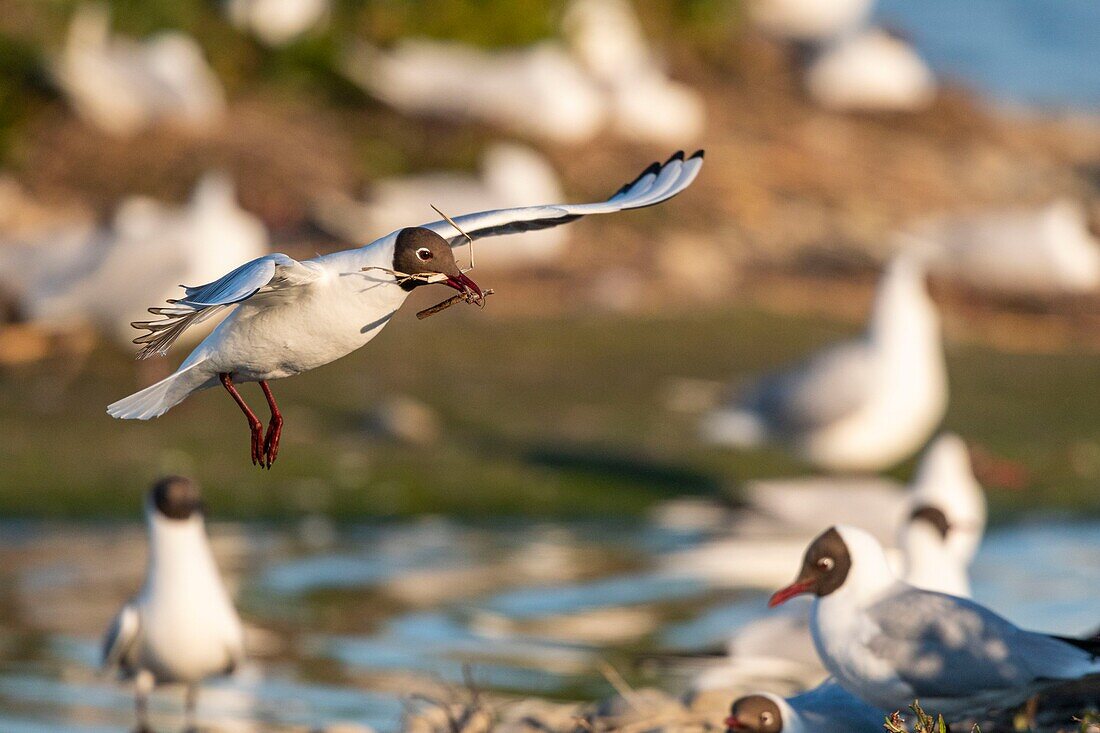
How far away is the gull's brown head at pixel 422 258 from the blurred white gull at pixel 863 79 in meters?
15.3

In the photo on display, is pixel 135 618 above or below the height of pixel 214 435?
below

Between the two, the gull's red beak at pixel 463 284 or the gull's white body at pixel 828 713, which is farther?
the gull's white body at pixel 828 713

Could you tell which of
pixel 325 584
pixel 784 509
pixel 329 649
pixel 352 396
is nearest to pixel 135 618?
pixel 329 649

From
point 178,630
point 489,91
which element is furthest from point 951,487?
point 489,91

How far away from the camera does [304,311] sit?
148 inches

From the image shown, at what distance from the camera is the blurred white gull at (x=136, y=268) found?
10.7 metres

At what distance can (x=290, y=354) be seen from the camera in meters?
3.78

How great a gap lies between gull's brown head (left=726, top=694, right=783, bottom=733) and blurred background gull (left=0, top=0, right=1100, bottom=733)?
678 millimetres

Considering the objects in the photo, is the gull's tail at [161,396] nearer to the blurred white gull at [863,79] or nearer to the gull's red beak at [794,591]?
the gull's red beak at [794,591]

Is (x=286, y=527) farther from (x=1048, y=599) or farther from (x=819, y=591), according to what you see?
(x=819, y=591)

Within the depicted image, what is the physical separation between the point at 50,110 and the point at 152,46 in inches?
40.9

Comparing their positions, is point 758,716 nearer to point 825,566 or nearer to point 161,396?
point 825,566

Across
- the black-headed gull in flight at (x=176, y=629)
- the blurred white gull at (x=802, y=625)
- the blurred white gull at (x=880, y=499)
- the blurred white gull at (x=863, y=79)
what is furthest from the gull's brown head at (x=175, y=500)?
the blurred white gull at (x=863, y=79)

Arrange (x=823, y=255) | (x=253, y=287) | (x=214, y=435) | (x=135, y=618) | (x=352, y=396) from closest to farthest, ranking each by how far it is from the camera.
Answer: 1. (x=253, y=287)
2. (x=135, y=618)
3. (x=214, y=435)
4. (x=352, y=396)
5. (x=823, y=255)
